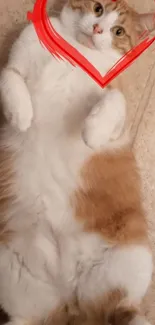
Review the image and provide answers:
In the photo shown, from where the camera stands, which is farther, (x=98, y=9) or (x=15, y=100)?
(x=98, y=9)

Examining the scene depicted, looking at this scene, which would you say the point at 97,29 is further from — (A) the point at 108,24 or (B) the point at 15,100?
(B) the point at 15,100

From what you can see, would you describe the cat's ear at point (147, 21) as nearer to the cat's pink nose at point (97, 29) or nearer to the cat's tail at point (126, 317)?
the cat's pink nose at point (97, 29)

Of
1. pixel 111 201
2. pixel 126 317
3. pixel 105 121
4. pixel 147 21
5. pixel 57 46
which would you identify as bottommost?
pixel 126 317

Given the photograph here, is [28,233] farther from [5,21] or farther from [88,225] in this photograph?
[5,21]

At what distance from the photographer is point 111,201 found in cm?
129

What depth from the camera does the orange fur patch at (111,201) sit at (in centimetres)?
126

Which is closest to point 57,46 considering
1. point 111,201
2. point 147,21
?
point 147,21

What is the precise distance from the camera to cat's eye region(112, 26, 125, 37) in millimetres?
1319

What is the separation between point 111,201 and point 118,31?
503 mm

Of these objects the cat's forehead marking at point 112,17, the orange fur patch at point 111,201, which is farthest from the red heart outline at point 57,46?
the orange fur patch at point 111,201

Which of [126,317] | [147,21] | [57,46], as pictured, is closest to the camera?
[126,317]

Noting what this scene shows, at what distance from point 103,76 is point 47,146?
0.85 ft

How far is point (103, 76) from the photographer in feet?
4.25

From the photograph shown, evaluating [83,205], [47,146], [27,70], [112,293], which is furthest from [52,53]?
[112,293]
